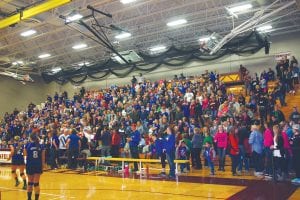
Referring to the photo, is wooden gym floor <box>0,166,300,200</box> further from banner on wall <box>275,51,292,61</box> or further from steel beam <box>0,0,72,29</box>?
banner on wall <box>275,51,292,61</box>

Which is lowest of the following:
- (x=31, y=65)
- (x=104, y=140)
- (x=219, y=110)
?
(x=104, y=140)

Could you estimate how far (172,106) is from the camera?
16.5 meters

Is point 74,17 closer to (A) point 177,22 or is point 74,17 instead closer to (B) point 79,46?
(A) point 177,22

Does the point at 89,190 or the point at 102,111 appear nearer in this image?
the point at 89,190

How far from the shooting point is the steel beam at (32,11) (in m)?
13.6

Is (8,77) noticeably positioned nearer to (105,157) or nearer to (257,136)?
(105,157)

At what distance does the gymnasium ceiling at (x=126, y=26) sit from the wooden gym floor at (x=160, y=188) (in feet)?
28.6

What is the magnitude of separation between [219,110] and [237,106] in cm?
83

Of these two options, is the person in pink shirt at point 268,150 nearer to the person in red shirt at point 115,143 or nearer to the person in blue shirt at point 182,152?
the person in blue shirt at point 182,152

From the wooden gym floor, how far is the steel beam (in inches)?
293

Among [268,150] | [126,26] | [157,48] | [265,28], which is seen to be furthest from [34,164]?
[157,48]

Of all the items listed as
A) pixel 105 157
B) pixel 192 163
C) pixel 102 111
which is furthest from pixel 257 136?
pixel 102 111

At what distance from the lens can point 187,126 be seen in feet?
45.0

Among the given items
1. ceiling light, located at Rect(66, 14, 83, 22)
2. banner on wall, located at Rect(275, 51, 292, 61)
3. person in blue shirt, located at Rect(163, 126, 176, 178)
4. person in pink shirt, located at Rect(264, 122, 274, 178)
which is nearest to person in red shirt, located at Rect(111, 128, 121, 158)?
person in blue shirt, located at Rect(163, 126, 176, 178)
